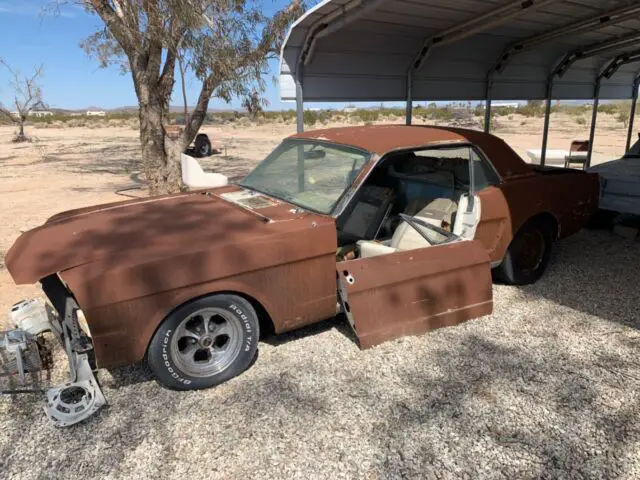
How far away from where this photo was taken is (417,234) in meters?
3.91

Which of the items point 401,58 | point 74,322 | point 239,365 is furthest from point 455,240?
point 401,58

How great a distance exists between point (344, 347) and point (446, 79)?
6.07 meters

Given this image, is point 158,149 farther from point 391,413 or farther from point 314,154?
point 391,413

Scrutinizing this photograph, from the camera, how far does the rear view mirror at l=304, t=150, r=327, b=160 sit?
4121mm

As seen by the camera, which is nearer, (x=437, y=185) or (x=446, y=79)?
(x=437, y=185)

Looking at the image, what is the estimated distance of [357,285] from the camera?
329cm

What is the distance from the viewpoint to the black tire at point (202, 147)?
795 inches

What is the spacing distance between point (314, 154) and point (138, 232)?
68.1 inches

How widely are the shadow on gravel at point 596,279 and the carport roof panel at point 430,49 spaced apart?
3029 millimetres

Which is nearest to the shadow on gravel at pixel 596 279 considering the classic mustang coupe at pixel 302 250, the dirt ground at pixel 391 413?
the dirt ground at pixel 391 413

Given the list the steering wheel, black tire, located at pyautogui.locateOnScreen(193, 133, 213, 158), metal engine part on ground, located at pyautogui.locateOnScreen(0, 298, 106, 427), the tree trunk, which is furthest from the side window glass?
black tire, located at pyautogui.locateOnScreen(193, 133, 213, 158)

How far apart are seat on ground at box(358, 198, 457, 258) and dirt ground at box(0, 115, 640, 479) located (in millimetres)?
724

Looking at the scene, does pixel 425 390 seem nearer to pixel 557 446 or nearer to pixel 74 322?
pixel 557 446

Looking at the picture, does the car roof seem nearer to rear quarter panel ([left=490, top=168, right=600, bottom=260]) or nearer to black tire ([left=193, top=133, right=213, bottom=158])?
rear quarter panel ([left=490, top=168, right=600, bottom=260])
